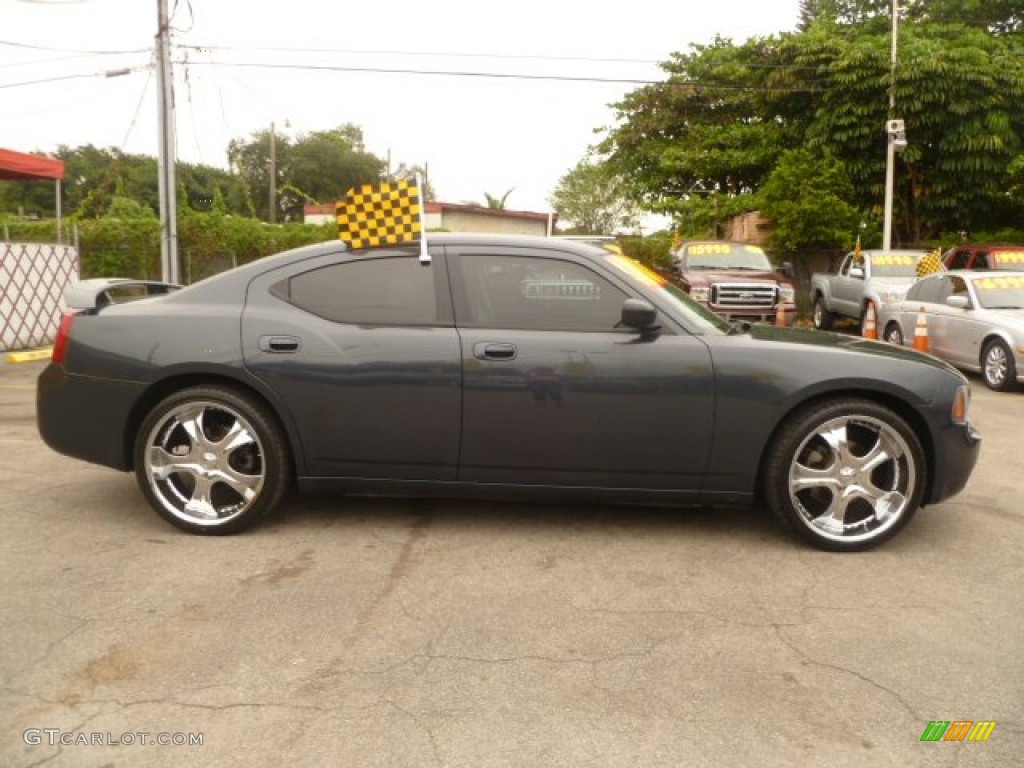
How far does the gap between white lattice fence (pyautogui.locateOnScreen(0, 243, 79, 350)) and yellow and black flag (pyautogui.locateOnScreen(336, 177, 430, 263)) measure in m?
10.3

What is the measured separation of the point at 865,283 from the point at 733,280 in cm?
239

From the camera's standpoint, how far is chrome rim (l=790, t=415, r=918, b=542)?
13.2ft

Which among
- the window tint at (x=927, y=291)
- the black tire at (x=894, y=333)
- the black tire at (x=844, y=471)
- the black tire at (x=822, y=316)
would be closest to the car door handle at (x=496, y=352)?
the black tire at (x=844, y=471)

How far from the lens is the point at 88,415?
14.0 feet

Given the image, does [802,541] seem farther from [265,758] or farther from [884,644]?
[265,758]

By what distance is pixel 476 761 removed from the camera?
236 centimetres

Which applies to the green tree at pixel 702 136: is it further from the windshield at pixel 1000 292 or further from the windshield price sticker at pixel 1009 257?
the windshield at pixel 1000 292

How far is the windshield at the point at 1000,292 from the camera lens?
10.3m

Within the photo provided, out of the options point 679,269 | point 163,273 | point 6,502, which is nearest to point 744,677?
point 6,502

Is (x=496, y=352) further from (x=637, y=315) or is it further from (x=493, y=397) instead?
(x=637, y=315)

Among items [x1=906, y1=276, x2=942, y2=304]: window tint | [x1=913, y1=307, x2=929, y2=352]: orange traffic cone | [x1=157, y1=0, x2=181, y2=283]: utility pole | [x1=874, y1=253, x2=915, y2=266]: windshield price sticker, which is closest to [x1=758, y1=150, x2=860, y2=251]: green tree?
[x1=874, y1=253, x2=915, y2=266]: windshield price sticker

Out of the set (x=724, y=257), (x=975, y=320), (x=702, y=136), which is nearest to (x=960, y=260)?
(x=724, y=257)

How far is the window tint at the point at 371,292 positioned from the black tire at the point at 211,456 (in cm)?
58

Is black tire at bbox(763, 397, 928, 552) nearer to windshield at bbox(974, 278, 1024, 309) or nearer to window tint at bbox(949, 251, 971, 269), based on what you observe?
windshield at bbox(974, 278, 1024, 309)
